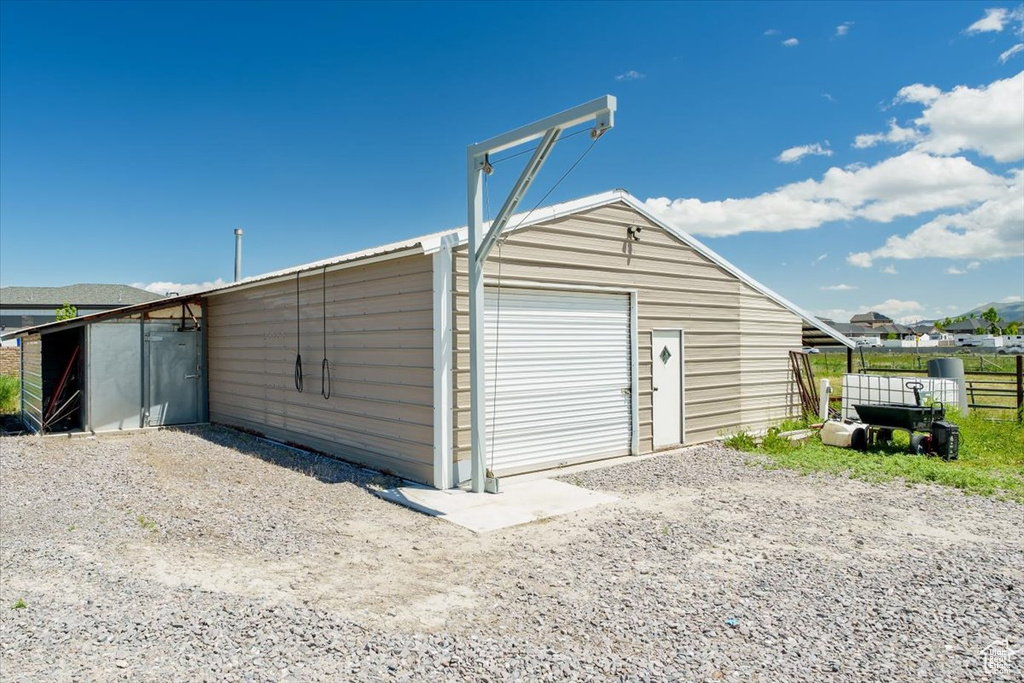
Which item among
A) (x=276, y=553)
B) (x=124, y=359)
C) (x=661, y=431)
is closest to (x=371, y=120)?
(x=124, y=359)

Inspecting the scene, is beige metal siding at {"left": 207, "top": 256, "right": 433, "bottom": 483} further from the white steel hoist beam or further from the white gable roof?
the white steel hoist beam

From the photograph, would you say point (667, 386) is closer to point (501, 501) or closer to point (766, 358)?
point (766, 358)

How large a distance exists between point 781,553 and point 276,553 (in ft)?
Answer: 12.6

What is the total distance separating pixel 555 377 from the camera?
25.0 ft

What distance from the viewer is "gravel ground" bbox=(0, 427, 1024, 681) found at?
2973 mm

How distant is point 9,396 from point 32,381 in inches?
142

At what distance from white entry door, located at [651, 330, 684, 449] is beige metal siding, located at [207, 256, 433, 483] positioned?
3.68 meters

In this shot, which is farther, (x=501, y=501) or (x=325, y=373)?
(x=325, y=373)

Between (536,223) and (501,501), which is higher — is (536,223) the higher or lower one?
the higher one

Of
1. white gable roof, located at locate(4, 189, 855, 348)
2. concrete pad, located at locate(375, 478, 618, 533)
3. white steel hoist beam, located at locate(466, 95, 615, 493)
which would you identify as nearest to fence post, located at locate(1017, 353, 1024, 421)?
white gable roof, located at locate(4, 189, 855, 348)

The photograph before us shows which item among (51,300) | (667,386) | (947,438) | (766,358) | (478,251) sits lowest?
(947,438)

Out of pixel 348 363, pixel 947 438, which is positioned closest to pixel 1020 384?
pixel 947 438

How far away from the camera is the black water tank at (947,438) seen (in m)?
7.98

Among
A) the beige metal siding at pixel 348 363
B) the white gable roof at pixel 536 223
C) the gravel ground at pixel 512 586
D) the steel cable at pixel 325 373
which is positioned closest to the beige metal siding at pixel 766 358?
the white gable roof at pixel 536 223
